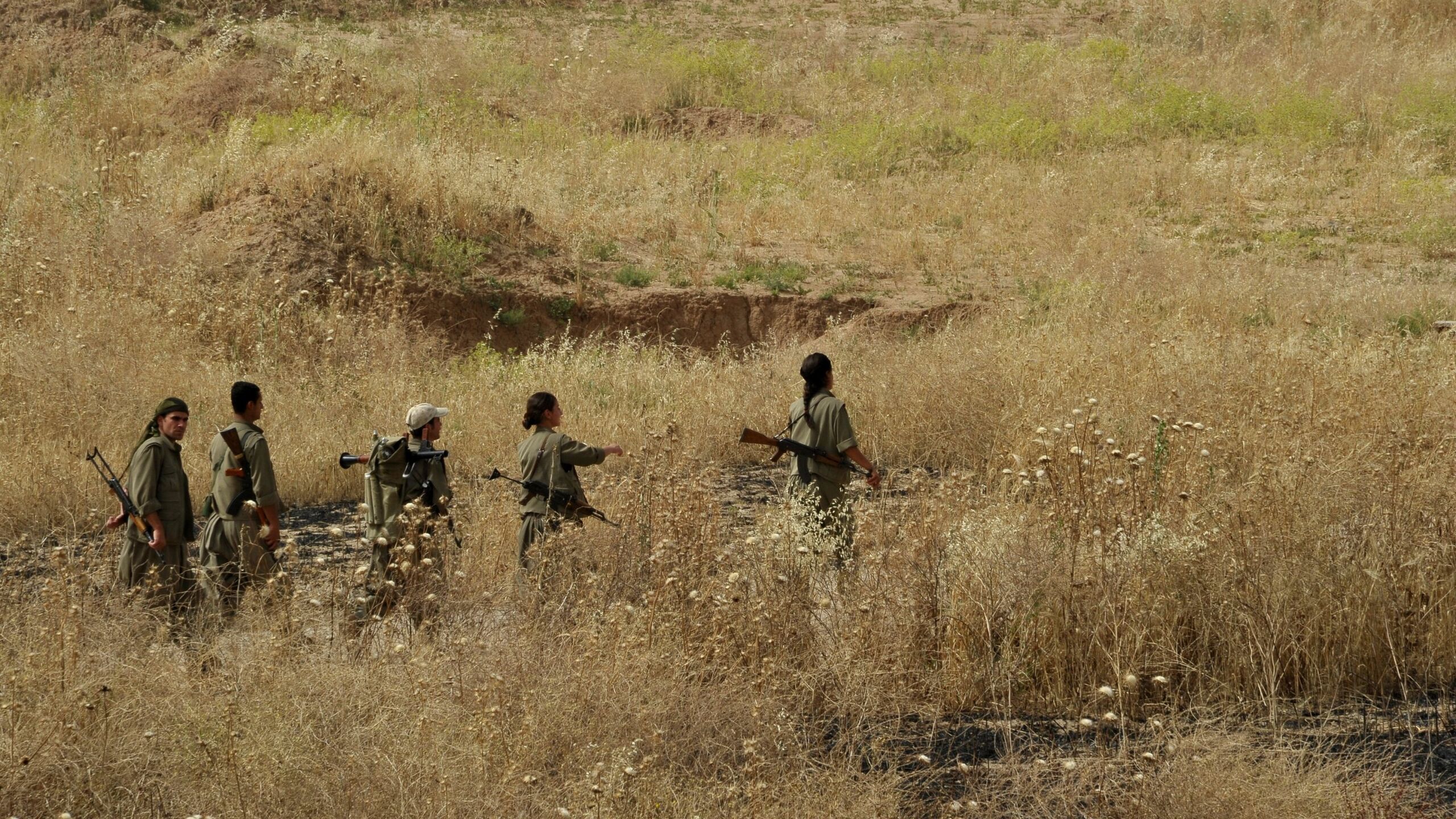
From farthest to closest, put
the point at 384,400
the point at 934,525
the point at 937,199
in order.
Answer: the point at 937,199, the point at 384,400, the point at 934,525

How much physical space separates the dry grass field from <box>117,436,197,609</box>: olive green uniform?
0.19 m

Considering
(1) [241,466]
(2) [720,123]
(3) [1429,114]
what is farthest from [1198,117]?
(1) [241,466]

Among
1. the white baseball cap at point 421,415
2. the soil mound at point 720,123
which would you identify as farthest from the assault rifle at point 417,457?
the soil mound at point 720,123

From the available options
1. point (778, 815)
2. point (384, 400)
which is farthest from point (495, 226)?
point (778, 815)

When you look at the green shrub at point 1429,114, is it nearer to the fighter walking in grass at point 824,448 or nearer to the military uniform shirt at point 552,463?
the fighter walking in grass at point 824,448

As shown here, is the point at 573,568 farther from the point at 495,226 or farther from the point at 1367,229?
the point at 1367,229

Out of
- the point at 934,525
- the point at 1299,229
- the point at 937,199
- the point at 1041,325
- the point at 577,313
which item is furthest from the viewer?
the point at 937,199

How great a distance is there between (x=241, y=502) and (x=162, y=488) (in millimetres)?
367

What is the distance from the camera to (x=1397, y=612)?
244 inches

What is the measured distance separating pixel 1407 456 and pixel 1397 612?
1.81 meters

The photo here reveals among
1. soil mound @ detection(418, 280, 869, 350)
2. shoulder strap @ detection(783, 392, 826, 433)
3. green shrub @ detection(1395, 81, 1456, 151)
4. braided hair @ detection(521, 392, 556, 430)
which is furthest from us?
green shrub @ detection(1395, 81, 1456, 151)

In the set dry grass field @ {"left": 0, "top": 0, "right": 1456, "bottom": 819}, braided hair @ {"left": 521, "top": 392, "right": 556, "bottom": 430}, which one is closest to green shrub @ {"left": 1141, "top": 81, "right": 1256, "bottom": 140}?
dry grass field @ {"left": 0, "top": 0, "right": 1456, "bottom": 819}

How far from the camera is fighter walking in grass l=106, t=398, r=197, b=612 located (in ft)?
21.4

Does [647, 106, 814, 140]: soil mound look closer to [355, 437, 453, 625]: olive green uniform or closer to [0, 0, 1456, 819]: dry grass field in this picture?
[0, 0, 1456, 819]: dry grass field
